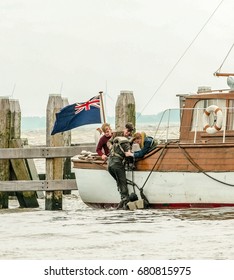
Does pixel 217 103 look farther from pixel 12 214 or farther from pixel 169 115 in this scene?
pixel 12 214

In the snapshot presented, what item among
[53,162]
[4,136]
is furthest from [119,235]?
[4,136]

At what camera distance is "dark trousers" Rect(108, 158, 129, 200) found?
891 inches

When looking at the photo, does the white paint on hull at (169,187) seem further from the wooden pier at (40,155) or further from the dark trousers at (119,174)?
the wooden pier at (40,155)

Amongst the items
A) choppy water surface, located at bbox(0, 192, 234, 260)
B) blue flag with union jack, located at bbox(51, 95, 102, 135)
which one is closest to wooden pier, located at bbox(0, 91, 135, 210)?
blue flag with union jack, located at bbox(51, 95, 102, 135)

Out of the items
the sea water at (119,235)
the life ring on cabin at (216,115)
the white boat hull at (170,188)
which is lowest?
the sea water at (119,235)

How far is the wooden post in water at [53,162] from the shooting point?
80.0 ft

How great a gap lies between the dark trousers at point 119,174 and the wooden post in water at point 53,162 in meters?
1.92

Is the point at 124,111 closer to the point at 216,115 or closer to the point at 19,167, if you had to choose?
the point at 216,115

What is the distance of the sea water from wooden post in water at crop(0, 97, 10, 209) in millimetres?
2942

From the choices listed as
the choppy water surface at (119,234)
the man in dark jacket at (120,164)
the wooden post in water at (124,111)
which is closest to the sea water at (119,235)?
the choppy water surface at (119,234)

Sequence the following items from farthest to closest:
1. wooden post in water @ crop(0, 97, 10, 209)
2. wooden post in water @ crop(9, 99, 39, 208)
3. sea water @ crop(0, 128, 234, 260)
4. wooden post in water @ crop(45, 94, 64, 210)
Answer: wooden post in water @ crop(9, 99, 39, 208)
wooden post in water @ crop(0, 97, 10, 209)
wooden post in water @ crop(45, 94, 64, 210)
sea water @ crop(0, 128, 234, 260)

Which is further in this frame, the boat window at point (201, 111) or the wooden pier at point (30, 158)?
the wooden pier at point (30, 158)

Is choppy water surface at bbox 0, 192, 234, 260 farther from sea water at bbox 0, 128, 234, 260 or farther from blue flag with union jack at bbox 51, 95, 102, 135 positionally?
blue flag with union jack at bbox 51, 95, 102, 135

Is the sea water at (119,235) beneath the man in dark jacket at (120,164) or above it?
beneath
